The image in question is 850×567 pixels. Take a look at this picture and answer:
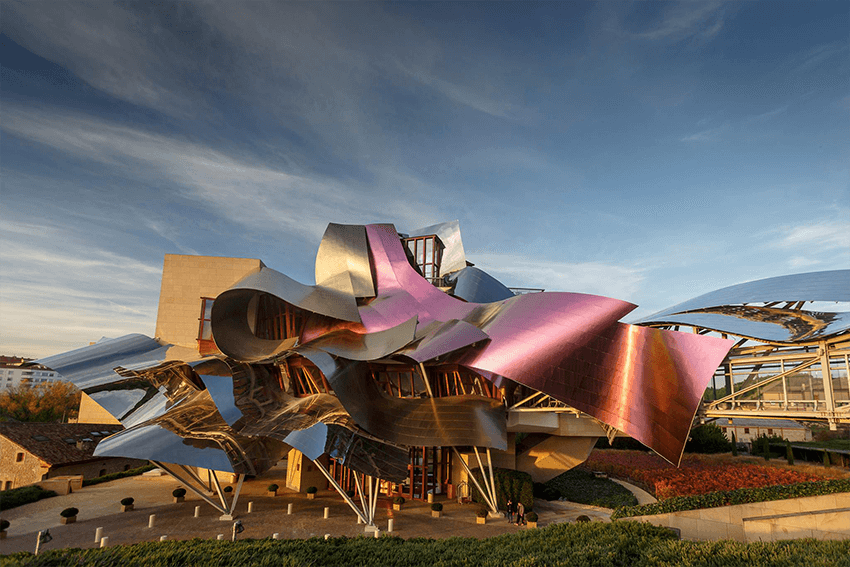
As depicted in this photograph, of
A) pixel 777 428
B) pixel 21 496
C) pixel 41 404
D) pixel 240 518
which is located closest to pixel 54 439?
pixel 21 496

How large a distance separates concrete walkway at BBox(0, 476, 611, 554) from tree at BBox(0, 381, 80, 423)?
42.9 metres

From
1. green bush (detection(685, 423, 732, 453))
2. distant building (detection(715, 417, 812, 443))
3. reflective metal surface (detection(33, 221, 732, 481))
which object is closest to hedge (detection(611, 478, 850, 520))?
reflective metal surface (detection(33, 221, 732, 481))

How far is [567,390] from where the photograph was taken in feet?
54.3

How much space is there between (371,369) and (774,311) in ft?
59.8

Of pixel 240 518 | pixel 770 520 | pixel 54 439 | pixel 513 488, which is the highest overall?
pixel 54 439

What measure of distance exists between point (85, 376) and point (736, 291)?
31.6 m

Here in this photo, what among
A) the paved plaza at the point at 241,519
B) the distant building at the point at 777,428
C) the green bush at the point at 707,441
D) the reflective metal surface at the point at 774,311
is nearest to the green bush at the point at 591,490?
the paved plaza at the point at 241,519

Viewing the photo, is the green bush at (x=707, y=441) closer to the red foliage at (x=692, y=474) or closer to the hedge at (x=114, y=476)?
the red foliage at (x=692, y=474)

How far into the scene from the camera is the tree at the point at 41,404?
195ft

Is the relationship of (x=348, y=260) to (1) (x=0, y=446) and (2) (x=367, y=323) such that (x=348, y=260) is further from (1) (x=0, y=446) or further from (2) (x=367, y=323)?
(1) (x=0, y=446)

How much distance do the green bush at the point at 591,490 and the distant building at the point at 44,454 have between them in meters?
30.4

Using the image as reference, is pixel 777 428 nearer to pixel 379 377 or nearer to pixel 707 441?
pixel 707 441

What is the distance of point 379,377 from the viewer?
25078 millimetres

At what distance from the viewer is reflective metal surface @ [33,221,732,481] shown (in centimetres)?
1656
